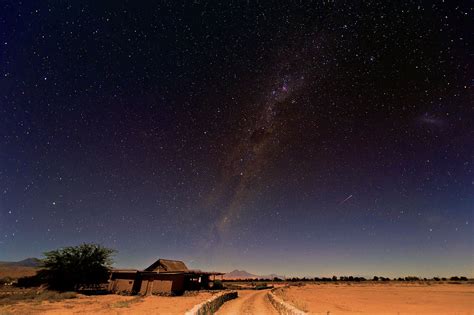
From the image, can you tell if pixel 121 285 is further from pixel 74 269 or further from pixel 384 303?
pixel 384 303

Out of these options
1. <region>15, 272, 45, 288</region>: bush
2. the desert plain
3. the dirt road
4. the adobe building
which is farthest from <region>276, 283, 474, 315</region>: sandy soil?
<region>15, 272, 45, 288</region>: bush

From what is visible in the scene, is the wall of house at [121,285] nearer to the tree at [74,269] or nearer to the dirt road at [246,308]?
the tree at [74,269]

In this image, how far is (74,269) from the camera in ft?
129

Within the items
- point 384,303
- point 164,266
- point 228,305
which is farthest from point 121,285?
point 384,303

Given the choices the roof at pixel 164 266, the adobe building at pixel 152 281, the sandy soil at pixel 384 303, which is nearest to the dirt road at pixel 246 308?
the sandy soil at pixel 384 303

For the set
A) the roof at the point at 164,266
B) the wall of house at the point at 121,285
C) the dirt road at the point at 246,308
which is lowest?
the dirt road at the point at 246,308

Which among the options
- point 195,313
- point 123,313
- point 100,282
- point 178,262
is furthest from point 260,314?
point 178,262

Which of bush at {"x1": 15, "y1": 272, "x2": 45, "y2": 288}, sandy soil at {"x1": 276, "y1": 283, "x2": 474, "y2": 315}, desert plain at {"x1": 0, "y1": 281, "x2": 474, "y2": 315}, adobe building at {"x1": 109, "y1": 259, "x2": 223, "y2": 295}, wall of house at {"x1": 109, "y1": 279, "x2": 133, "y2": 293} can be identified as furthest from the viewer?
bush at {"x1": 15, "y1": 272, "x2": 45, "y2": 288}

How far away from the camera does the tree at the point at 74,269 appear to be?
1534 inches

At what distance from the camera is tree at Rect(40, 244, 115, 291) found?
39.0 meters

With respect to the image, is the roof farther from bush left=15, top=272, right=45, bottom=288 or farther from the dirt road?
the dirt road

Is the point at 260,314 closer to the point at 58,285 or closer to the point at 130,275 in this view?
the point at 130,275

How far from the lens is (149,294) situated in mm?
36219

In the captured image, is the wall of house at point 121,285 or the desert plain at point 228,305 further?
the wall of house at point 121,285
